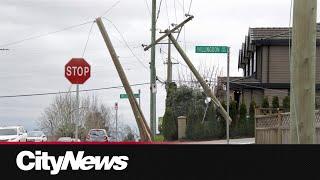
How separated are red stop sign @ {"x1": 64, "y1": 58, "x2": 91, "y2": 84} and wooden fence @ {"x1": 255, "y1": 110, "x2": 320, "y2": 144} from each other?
7.11m

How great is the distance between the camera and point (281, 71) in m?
47.9

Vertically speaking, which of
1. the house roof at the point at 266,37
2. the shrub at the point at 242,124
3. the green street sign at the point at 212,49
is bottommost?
the shrub at the point at 242,124

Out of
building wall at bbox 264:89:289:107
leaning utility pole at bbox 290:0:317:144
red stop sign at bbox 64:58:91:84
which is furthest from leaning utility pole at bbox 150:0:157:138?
leaning utility pole at bbox 290:0:317:144

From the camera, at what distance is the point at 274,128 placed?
940 inches

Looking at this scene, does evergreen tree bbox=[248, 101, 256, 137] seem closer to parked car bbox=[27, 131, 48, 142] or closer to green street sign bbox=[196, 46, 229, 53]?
parked car bbox=[27, 131, 48, 142]

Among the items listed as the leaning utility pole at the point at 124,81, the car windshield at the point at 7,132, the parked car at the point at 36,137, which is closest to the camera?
the leaning utility pole at the point at 124,81

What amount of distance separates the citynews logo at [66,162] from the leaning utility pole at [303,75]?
9.75 feet

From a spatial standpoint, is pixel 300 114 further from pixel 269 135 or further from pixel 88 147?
pixel 269 135

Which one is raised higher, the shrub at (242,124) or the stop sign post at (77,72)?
the stop sign post at (77,72)

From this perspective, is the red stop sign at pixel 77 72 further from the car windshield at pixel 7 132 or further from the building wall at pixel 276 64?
the building wall at pixel 276 64

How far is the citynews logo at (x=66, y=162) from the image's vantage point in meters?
6.59

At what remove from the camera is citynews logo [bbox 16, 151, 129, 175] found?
6586 millimetres

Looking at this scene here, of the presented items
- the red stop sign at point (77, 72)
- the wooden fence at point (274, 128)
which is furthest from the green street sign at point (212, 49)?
the red stop sign at point (77, 72)

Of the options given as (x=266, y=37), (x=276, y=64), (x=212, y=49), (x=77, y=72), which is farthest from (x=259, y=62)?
(x=77, y=72)
